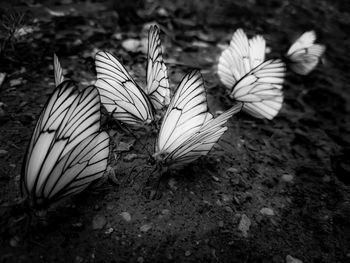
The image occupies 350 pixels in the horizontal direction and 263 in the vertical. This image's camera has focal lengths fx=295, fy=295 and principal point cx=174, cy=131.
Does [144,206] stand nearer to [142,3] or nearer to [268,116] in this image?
[268,116]

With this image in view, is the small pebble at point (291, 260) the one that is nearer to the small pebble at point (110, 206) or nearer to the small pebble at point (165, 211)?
the small pebble at point (165, 211)

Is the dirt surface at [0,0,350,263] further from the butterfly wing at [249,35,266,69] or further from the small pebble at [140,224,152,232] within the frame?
the butterfly wing at [249,35,266,69]

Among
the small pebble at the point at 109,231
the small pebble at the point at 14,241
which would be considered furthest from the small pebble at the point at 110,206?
the small pebble at the point at 14,241

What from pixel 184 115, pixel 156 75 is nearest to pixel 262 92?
pixel 156 75

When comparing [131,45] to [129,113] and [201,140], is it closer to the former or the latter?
[129,113]

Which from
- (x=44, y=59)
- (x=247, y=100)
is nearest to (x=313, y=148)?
(x=247, y=100)
